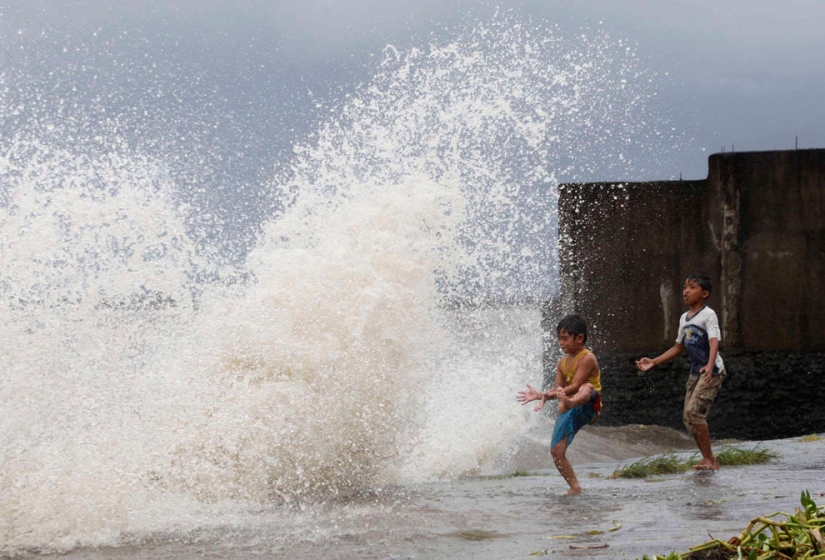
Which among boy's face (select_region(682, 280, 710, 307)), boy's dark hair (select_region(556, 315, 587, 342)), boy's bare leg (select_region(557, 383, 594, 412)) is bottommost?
boy's bare leg (select_region(557, 383, 594, 412))

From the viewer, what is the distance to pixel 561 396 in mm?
6273

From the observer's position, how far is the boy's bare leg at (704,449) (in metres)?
7.10

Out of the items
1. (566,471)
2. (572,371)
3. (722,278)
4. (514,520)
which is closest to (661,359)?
(572,371)

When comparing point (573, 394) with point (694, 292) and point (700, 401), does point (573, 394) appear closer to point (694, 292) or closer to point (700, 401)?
point (700, 401)

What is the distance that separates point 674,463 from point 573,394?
148 centimetres

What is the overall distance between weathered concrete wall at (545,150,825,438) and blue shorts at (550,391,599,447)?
16.9ft

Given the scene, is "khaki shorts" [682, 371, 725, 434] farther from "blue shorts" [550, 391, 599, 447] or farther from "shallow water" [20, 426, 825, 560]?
"blue shorts" [550, 391, 599, 447]

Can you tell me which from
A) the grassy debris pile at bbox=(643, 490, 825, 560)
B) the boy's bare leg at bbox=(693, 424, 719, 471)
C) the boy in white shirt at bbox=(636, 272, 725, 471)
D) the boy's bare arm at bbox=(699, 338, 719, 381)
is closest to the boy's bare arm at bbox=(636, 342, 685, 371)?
the boy in white shirt at bbox=(636, 272, 725, 471)

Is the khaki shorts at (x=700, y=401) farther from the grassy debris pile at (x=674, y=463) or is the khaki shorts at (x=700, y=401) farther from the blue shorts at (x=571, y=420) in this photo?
the blue shorts at (x=571, y=420)

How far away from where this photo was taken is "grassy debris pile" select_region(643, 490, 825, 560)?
2.35 meters

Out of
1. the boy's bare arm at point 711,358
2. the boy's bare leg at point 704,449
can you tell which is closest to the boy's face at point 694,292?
the boy's bare arm at point 711,358

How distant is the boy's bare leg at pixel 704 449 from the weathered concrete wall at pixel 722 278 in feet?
14.0

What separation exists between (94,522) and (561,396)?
3.07 meters

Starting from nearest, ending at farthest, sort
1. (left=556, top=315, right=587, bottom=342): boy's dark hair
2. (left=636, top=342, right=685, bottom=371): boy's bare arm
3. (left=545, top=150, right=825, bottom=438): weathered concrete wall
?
(left=556, top=315, right=587, bottom=342): boy's dark hair, (left=636, top=342, right=685, bottom=371): boy's bare arm, (left=545, top=150, right=825, bottom=438): weathered concrete wall
